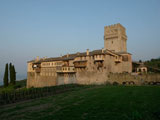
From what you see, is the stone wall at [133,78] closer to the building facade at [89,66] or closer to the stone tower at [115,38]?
the building facade at [89,66]

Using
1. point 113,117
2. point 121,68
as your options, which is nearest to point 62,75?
point 121,68

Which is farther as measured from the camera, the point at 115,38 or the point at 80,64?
the point at 115,38

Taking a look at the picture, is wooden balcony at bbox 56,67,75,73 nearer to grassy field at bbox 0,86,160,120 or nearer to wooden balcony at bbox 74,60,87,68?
wooden balcony at bbox 74,60,87,68

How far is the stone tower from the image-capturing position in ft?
177

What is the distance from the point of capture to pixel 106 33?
189ft

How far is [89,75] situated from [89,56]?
5.33 metres

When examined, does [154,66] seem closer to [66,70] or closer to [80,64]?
[80,64]

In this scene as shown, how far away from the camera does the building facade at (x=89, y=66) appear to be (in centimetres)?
3572

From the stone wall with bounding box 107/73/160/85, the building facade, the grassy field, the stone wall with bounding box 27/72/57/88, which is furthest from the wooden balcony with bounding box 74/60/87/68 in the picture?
the grassy field

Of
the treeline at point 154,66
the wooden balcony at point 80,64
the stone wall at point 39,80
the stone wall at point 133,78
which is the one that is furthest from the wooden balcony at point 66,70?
the treeline at point 154,66

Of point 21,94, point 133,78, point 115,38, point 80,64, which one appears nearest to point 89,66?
point 80,64

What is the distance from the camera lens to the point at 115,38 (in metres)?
55.2

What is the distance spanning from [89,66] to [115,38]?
23570 millimetres

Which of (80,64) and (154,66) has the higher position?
(80,64)
